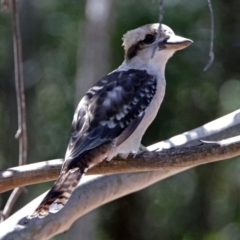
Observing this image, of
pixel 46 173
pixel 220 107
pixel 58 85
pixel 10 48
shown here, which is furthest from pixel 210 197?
pixel 46 173

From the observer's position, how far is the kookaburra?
327 centimetres

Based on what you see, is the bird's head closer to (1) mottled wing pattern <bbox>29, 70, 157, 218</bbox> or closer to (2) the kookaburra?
(2) the kookaburra

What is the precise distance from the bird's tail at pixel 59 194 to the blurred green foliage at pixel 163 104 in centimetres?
372

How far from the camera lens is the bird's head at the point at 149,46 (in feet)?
12.5

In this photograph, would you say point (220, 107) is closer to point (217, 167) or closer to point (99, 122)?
point (217, 167)

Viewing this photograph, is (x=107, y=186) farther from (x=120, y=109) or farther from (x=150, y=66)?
(x=150, y=66)

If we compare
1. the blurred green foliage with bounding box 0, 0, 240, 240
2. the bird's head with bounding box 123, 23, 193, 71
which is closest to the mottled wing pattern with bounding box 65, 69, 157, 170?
the bird's head with bounding box 123, 23, 193, 71

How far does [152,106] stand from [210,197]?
14.3ft

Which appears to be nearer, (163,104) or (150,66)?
(150,66)

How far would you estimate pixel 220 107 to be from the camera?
24.3 ft

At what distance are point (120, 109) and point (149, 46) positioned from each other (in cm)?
54

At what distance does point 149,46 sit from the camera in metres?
4.00

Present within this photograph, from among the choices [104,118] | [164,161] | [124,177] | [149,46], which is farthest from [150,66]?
[164,161]

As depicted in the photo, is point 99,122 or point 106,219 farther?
point 106,219
